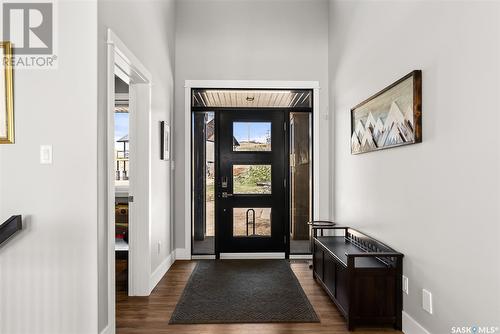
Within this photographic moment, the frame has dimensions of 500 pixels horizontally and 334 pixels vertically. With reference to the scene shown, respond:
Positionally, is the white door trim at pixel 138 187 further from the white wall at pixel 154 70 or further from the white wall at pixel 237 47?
the white wall at pixel 237 47

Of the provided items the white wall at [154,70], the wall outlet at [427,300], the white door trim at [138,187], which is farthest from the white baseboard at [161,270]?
the wall outlet at [427,300]

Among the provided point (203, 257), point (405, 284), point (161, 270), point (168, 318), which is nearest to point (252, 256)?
point (203, 257)

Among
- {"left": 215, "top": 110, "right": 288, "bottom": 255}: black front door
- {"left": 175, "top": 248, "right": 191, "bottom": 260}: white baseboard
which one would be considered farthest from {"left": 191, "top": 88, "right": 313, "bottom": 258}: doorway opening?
{"left": 175, "top": 248, "right": 191, "bottom": 260}: white baseboard

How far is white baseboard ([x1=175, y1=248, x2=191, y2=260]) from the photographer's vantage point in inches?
188

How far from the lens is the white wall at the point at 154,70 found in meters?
2.36

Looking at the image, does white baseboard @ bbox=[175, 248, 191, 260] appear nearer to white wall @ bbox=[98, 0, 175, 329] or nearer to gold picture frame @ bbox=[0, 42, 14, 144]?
white wall @ bbox=[98, 0, 175, 329]

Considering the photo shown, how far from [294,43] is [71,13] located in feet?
10.5

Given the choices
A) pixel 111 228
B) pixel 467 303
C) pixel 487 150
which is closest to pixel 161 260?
pixel 111 228

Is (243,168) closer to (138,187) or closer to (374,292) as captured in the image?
(138,187)

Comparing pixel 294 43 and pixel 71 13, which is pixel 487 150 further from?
pixel 294 43

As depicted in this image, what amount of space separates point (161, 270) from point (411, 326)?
2.58m

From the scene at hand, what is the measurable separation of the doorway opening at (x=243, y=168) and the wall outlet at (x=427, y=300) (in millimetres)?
2606

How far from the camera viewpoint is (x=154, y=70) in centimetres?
370

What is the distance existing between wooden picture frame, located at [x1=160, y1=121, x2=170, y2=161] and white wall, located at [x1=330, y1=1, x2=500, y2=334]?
7.23 feet
